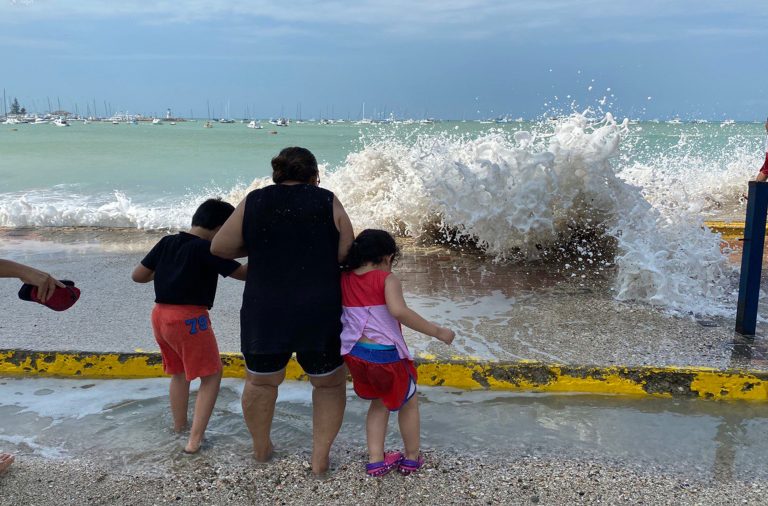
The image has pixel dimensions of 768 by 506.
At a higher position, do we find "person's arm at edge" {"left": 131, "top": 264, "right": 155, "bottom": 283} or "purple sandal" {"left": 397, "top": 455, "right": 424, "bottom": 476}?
"person's arm at edge" {"left": 131, "top": 264, "right": 155, "bottom": 283}

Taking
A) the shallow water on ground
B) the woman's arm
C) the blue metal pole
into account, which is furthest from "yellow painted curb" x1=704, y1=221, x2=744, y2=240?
the woman's arm

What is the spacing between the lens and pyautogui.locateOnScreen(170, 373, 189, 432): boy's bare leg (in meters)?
A: 3.62

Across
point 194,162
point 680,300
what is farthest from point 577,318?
point 194,162

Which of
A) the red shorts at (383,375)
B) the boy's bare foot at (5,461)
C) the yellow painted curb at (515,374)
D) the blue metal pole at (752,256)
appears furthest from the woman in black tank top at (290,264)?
the blue metal pole at (752,256)

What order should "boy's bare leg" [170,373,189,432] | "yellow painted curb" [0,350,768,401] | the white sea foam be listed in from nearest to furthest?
"boy's bare leg" [170,373,189,432]
"yellow painted curb" [0,350,768,401]
the white sea foam

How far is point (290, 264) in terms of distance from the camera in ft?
9.87

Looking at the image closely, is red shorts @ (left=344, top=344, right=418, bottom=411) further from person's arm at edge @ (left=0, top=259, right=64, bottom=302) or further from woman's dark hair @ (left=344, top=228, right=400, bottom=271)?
person's arm at edge @ (left=0, top=259, right=64, bottom=302)

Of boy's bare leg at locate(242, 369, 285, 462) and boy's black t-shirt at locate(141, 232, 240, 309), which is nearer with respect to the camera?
boy's bare leg at locate(242, 369, 285, 462)

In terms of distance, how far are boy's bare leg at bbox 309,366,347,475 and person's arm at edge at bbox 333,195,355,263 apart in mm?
563

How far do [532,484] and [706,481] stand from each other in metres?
0.81

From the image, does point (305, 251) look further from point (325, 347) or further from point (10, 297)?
point (10, 297)

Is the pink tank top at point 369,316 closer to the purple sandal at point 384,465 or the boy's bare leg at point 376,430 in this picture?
the boy's bare leg at point 376,430

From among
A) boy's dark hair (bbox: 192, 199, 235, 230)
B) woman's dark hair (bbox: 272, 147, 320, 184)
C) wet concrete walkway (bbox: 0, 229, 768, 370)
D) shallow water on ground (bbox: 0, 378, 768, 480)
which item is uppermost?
woman's dark hair (bbox: 272, 147, 320, 184)

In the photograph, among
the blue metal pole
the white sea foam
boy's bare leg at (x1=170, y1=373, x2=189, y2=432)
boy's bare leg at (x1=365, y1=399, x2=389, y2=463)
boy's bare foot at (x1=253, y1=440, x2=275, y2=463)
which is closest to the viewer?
boy's bare leg at (x1=365, y1=399, x2=389, y2=463)
